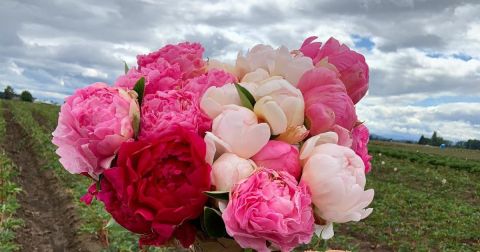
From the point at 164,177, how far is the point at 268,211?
0.24 meters

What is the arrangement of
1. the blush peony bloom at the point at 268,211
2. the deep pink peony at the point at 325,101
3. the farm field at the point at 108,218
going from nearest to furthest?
the blush peony bloom at the point at 268,211
the deep pink peony at the point at 325,101
the farm field at the point at 108,218

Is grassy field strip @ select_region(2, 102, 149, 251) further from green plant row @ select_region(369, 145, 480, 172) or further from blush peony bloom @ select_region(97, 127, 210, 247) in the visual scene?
green plant row @ select_region(369, 145, 480, 172)

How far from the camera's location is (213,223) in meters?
1.51

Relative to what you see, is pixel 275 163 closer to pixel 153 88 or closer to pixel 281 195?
pixel 281 195

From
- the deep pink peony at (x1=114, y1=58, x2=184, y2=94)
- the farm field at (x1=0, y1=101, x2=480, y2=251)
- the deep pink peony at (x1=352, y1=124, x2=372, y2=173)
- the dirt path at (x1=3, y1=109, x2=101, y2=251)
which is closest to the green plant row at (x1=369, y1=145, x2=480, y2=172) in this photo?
the farm field at (x1=0, y1=101, x2=480, y2=251)

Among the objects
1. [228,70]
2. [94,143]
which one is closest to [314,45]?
[228,70]

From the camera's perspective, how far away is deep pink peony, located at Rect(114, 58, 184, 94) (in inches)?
65.7

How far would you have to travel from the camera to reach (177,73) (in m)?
1.72

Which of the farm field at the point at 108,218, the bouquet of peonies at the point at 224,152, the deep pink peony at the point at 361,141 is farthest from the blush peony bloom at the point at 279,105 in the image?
the farm field at the point at 108,218

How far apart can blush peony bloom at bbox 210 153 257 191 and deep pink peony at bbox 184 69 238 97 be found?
20 cm

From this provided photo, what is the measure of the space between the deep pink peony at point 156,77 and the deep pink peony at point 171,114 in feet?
0.23

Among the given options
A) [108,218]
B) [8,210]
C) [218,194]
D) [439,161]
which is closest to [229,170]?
[218,194]

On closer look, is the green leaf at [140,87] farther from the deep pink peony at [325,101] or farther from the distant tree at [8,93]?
the distant tree at [8,93]

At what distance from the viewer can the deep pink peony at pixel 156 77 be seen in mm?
1670
